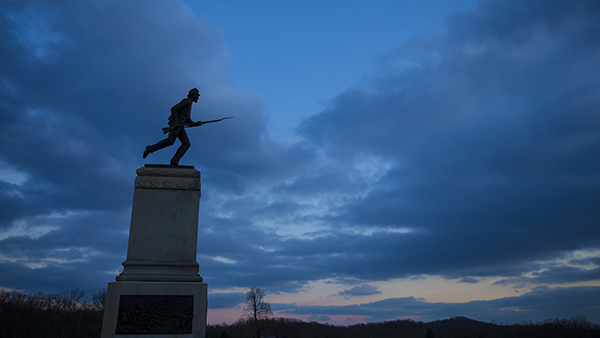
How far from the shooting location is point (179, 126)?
12.5m

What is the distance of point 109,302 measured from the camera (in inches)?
387

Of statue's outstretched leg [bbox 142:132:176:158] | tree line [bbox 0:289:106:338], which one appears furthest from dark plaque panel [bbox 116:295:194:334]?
tree line [bbox 0:289:106:338]

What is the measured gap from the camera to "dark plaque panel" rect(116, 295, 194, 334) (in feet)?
32.2

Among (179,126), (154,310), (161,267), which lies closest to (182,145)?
(179,126)

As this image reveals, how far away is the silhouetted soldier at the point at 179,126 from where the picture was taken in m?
12.2

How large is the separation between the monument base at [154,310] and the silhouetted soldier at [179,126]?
3.97m

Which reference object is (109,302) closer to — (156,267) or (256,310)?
(156,267)

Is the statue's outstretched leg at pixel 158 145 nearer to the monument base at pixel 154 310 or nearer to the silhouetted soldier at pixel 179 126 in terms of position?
the silhouetted soldier at pixel 179 126

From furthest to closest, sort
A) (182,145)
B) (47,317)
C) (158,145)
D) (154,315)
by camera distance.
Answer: (47,317), (182,145), (158,145), (154,315)

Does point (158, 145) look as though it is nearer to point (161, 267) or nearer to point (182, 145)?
point (182, 145)

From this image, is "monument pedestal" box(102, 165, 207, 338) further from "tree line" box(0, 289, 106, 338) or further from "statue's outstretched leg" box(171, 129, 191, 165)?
"tree line" box(0, 289, 106, 338)

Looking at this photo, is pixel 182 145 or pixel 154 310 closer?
pixel 154 310

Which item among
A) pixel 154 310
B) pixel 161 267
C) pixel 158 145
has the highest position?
pixel 158 145

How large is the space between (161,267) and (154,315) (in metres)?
1.25
